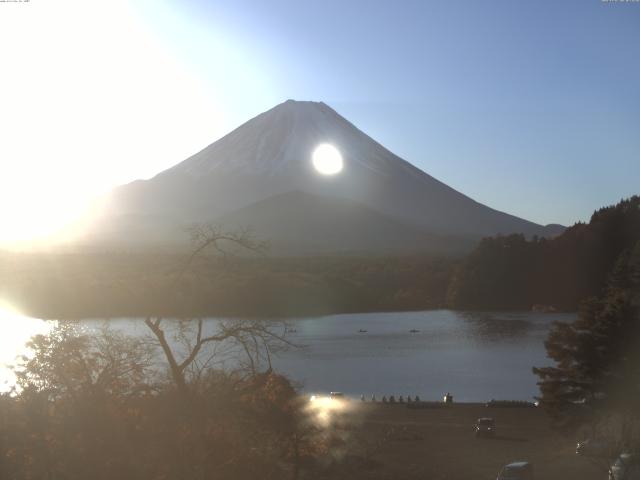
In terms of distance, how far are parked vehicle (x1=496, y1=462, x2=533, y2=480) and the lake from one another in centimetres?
532

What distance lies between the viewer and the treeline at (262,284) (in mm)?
35219

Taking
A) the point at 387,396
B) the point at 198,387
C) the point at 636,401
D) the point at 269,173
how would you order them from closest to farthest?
the point at 198,387 < the point at 636,401 < the point at 387,396 < the point at 269,173

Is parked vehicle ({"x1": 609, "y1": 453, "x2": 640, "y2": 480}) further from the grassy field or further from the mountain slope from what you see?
the mountain slope

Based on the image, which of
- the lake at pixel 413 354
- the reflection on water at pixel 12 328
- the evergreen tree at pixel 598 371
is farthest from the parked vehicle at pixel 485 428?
the reflection on water at pixel 12 328

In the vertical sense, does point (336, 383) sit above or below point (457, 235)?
below

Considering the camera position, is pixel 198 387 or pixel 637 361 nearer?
pixel 198 387

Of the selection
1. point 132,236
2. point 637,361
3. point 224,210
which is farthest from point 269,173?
point 637,361

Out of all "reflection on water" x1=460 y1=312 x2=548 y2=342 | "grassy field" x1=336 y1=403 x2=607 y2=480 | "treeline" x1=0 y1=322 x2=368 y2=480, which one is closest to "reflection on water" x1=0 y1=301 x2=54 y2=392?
"grassy field" x1=336 y1=403 x2=607 y2=480

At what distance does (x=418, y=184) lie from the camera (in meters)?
91.6

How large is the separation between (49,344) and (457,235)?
252ft

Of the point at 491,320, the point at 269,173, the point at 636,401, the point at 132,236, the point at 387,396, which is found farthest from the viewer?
the point at 269,173

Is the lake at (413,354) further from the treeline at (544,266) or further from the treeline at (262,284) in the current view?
the treeline at (544,266)

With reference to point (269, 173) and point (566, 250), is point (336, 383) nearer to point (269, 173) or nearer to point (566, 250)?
point (566, 250)

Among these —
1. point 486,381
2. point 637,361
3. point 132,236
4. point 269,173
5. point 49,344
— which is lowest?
point 486,381
